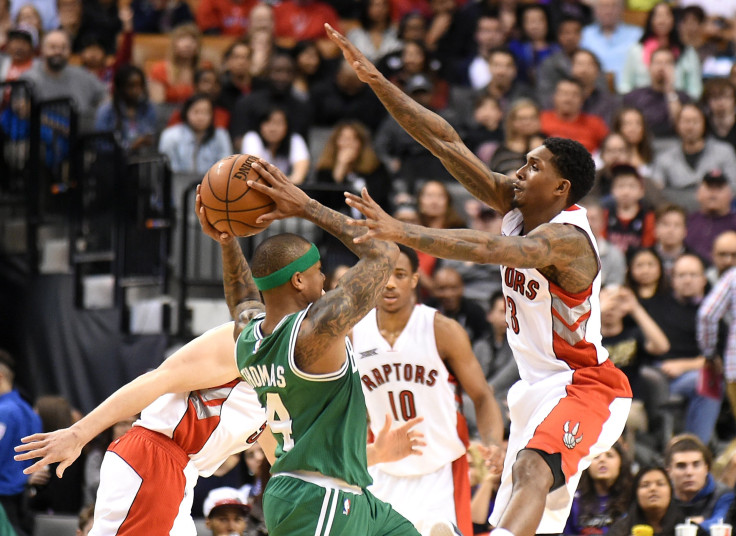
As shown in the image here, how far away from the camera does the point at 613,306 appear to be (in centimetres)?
949

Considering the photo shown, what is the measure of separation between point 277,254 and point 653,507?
3859 millimetres

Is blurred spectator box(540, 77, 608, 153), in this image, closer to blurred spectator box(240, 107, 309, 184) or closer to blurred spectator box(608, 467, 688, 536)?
blurred spectator box(240, 107, 309, 184)

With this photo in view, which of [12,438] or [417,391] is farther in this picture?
[12,438]

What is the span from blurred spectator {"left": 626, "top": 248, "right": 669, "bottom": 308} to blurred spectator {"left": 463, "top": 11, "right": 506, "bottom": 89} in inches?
153

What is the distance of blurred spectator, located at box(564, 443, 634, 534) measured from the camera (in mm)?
8133

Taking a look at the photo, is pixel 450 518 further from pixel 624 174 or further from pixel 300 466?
pixel 624 174

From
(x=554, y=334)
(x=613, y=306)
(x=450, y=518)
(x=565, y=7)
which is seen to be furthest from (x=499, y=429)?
(x=565, y=7)

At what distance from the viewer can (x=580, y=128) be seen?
12.3 meters

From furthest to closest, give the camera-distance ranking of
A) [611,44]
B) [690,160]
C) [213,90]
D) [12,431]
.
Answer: [611,44]
[213,90]
[690,160]
[12,431]

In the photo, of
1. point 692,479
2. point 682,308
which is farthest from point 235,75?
point 692,479

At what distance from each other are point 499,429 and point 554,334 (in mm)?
1240

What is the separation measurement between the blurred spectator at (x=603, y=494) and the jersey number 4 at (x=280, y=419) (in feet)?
11.6

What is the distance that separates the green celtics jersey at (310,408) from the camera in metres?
5.05

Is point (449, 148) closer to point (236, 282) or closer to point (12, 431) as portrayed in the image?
point (236, 282)
